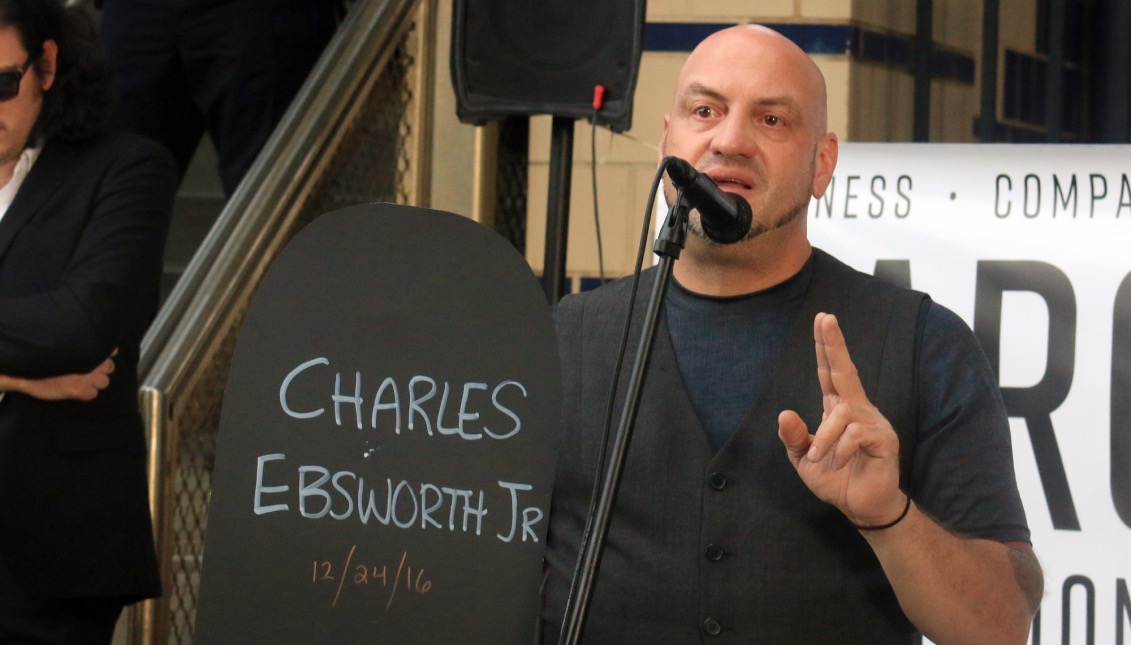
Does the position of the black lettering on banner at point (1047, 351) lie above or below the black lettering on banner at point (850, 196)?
below

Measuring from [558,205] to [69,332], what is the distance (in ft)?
3.28

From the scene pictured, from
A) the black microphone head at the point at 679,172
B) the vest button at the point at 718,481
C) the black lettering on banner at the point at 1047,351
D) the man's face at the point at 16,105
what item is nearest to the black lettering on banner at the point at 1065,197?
the black lettering on banner at the point at 1047,351

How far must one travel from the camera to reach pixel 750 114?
199 centimetres

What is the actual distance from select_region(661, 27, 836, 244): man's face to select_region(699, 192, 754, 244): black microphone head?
265 millimetres

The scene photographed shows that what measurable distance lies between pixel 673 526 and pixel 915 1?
276 centimetres

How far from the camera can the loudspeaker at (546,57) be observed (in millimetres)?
2914

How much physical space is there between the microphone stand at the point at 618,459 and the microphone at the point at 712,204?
0.02 metres

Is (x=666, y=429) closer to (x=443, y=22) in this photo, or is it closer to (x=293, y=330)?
→ (x=293, y=330)

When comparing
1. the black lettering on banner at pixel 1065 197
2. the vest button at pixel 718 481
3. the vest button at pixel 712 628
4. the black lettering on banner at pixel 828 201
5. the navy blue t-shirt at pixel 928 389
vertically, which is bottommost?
the vest button at pixel 712 628

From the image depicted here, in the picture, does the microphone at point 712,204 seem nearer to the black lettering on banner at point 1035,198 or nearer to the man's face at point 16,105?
the black lettering on banner at point 1035,198

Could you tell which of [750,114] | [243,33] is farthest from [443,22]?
[750,114]

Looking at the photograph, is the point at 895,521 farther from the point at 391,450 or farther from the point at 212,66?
the point at 212,66

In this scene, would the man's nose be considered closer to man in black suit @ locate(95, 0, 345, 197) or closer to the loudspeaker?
the loudspeaker

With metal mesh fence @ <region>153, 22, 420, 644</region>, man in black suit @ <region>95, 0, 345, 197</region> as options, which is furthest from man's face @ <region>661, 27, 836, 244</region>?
man in black suit @ <region>95, 0, 345, 197</region>
